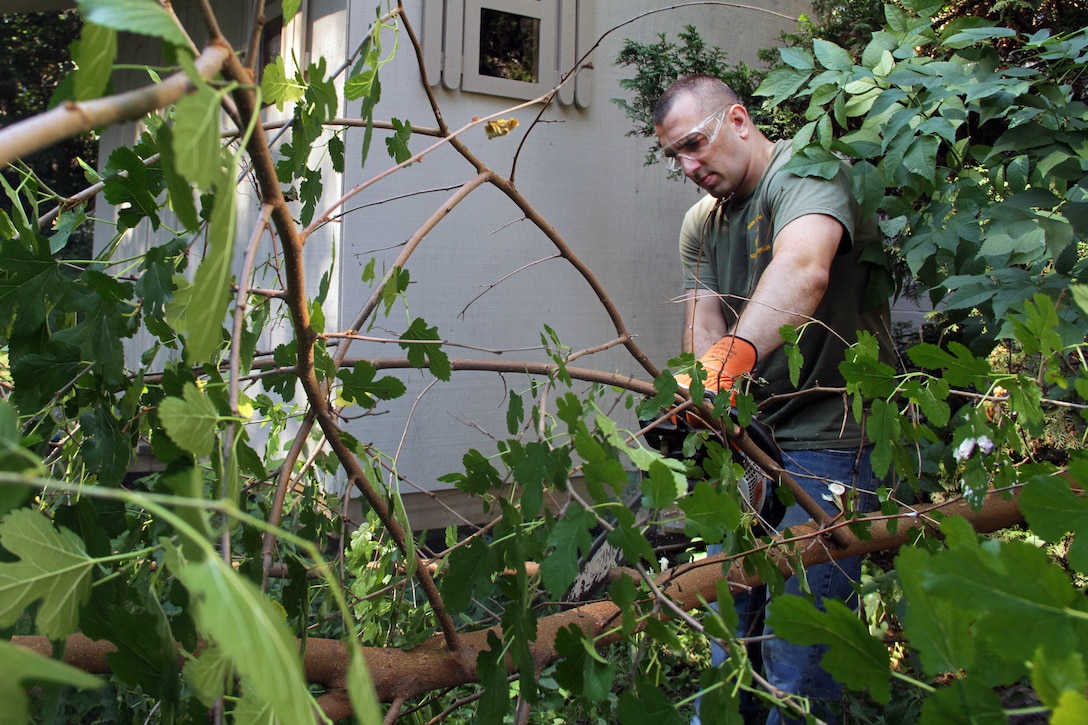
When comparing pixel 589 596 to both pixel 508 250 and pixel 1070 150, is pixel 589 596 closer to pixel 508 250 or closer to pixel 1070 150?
pixel 1070 150

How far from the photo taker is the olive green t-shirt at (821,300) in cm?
231

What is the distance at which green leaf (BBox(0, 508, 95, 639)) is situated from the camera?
0.60 m

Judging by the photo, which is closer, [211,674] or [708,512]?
[211,674]

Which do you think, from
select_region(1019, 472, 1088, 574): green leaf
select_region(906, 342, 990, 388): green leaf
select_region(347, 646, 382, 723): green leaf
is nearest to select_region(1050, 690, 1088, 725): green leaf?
select_region(1019, 472, 1088, 574): green leaf

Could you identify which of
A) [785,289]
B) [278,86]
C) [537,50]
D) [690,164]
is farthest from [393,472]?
[537,50]

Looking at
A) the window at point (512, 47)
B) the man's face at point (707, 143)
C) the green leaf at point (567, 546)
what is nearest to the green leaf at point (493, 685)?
the green leaf at point (567, 546)

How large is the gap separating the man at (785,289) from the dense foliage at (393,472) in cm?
20

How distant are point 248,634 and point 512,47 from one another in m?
4.20

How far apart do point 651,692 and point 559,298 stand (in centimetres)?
365

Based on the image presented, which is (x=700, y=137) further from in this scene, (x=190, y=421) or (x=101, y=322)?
(x=190, y=421)

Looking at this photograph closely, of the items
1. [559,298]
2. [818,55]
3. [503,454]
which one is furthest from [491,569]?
[559,298]

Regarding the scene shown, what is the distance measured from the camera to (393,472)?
3.98ft

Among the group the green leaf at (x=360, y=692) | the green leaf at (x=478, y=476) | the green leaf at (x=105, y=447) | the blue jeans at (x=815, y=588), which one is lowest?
the blue jeans at (x=815, y=588)

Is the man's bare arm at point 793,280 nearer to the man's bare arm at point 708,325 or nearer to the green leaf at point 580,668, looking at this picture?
the man's bare arm at point 708,325
